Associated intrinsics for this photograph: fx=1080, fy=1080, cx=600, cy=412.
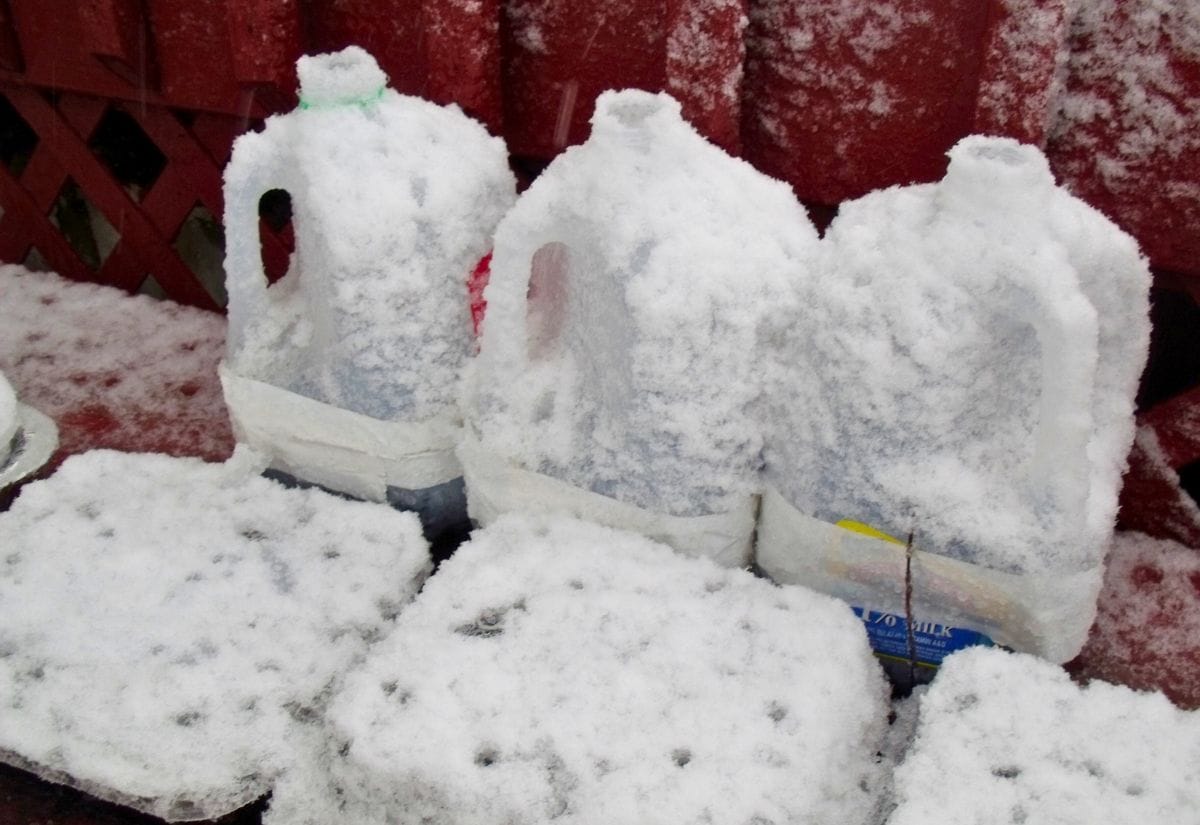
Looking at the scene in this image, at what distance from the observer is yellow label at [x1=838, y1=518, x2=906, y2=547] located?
1110mm

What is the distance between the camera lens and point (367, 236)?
3.88 feet

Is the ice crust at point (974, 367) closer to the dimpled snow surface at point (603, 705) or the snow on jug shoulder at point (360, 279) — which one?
the dimpled snow surface at point (603, 705)

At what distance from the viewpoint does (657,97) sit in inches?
43.8

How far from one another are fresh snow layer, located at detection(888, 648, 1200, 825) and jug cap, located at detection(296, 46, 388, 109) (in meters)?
0.87

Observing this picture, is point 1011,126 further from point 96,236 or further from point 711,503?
point 96,236

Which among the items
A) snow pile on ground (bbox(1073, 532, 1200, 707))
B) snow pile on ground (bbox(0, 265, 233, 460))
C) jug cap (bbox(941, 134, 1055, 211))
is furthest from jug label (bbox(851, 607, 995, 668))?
snow pile on ground (bbox(0, 265, 233, 460))

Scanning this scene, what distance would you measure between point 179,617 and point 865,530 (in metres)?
0.72

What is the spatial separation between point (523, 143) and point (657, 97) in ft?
1.40

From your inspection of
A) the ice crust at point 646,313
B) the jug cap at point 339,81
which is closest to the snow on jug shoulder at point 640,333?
the ice crust at point 646,313

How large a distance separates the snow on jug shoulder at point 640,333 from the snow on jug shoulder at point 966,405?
57 mm

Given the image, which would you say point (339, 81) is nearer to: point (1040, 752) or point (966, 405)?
point (966, 405)

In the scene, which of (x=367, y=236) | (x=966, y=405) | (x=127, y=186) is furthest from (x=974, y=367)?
(x=127, y=186)

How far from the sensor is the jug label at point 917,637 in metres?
1.13

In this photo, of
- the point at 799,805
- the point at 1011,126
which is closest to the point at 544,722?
the point at 799,805
